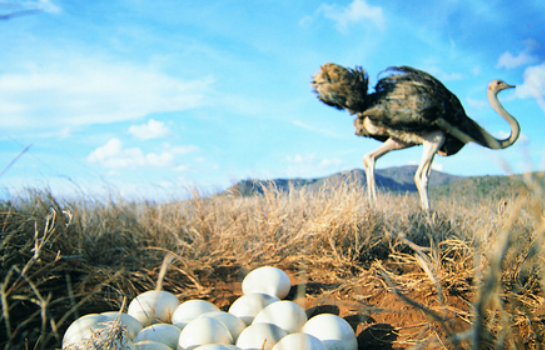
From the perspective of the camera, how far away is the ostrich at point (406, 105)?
609 cm

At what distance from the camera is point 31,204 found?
3.97m

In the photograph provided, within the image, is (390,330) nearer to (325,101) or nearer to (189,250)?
(189,250)

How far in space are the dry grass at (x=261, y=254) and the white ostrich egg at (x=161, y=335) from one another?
0.58 meters

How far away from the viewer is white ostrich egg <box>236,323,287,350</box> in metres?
1.98

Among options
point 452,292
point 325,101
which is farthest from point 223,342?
point 325,101

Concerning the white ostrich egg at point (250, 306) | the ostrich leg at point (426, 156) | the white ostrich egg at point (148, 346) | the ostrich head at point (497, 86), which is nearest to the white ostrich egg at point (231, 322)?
the white ostrich egg at point (250, 306)

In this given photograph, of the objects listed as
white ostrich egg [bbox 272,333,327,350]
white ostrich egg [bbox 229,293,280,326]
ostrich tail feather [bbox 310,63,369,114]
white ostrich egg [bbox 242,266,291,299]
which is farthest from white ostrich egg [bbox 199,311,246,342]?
ostrich tail feather [bbox 310,63,369,114]

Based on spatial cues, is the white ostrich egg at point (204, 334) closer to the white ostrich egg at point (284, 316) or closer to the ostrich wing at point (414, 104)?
the white ostrich egg at point (284, 316)

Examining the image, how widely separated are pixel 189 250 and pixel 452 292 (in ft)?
8.32

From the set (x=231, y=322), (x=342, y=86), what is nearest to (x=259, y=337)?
(x=231, y=322)

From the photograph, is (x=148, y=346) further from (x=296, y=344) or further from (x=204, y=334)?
(x=296, y=344)

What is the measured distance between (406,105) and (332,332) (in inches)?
189

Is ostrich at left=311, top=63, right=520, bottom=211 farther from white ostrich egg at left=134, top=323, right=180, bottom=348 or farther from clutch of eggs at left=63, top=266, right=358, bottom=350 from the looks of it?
white ostrich egg at left=134, top=323, right=180, bottom=348

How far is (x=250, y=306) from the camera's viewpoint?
2553mm
